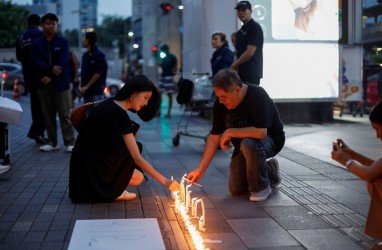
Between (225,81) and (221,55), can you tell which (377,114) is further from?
(221,55)

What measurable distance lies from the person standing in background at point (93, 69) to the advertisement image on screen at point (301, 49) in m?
4.40

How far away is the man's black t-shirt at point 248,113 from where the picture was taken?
18.4ft

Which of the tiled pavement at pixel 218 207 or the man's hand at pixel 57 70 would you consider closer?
the tiled pavement at pixel 218 207

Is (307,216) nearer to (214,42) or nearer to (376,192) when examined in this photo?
(376,192)

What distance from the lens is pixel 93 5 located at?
178 metres

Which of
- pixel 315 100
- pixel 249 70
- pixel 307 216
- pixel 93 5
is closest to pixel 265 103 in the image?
pixel 307 216

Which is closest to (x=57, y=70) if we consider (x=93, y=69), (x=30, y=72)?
(x=30, y=72)

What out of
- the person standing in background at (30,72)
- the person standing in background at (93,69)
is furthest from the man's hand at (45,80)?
the person standing in background at (93,69)

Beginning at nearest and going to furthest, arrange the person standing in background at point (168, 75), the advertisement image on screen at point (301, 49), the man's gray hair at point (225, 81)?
the man's gray hair at point (225, 81), the advertisement image on screen at point (301, 49), the person standing in background at point (168, 75)

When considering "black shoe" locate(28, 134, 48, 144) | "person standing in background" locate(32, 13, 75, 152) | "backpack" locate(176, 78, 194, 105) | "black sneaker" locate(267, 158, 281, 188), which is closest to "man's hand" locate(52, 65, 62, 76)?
"person standing in background" locate(32, 13, 75, 152)

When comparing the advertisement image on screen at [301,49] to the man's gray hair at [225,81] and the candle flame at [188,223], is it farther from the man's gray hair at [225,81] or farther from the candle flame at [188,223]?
the candle flame at [188,223]

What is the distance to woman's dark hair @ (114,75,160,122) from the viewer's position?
217 inches

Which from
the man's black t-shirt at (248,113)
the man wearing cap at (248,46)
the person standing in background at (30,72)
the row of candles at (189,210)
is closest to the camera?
the row of candles at (189,210)

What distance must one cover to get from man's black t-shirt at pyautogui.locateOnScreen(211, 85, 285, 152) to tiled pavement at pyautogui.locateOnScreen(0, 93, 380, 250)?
2.34ft
